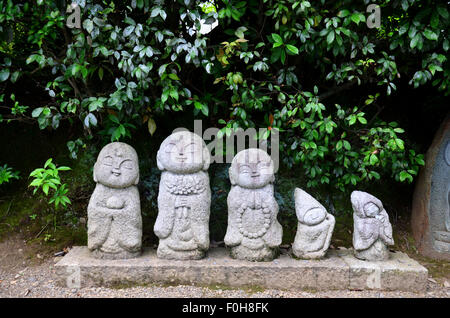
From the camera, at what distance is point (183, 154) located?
382cm

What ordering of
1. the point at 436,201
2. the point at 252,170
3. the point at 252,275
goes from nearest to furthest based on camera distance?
the point at 252,275
the point at 252,170
the point at 436,201

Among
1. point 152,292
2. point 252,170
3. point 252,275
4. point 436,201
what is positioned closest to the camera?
point 152,292

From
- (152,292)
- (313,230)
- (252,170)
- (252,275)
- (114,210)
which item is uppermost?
(252,170)

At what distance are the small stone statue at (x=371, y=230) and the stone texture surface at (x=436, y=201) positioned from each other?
0.87m

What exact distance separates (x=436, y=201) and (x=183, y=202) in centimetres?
286

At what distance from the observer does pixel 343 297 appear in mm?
3592

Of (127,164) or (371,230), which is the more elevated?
(127,164)

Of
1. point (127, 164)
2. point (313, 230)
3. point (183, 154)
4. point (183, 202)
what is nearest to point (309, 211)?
point (313, 230)

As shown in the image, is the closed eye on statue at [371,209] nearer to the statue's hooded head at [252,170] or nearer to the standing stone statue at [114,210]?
the statue's hooded head at [252,170]

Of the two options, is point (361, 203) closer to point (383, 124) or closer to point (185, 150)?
point (383, 124)

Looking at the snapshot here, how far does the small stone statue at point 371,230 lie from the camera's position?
3.83 meters

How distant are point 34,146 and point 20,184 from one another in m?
0.54

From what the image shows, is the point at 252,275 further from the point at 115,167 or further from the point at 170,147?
the point at 115,167

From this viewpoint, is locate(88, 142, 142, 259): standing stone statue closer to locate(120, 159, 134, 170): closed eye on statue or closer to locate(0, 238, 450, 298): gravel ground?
locate(120, 159, 134, 170): closed eye on statue
